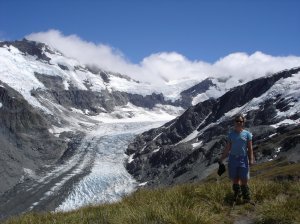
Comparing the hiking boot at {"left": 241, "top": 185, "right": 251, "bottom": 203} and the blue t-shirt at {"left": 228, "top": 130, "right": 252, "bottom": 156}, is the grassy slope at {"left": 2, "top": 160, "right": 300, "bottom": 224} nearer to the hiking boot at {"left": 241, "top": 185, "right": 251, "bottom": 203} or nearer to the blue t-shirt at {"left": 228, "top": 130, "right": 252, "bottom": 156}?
the hiking boot at {"left": 241, "top": 185, "right": 251, "bottom": 203}

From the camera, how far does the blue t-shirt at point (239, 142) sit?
1491cm

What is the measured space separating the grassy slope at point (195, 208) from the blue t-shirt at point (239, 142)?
4.36ft

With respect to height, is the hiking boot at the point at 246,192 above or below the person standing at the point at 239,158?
below

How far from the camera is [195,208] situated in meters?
12.8

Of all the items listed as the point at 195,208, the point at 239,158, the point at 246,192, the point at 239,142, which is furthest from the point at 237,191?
the point at 195,208

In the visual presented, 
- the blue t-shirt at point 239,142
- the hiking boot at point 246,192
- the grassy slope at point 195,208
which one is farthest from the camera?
the blue t-shirt at point 239,142

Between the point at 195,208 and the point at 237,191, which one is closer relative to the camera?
the point at 195,208

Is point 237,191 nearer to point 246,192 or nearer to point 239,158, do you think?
point 246,192

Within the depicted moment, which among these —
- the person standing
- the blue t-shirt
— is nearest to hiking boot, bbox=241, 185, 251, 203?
the person standing

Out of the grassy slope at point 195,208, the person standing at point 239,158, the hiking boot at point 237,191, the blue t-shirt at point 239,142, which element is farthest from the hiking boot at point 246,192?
the blue t-shirt at point 239,142

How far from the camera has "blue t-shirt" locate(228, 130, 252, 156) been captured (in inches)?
587

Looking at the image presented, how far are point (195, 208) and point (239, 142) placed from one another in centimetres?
312

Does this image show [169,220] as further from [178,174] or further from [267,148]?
[178,174]

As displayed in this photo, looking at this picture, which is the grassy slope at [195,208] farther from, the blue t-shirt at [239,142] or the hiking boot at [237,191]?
the blue t-shirt at [239,142]
